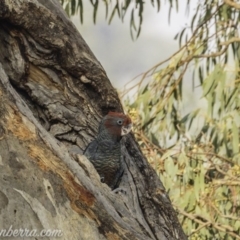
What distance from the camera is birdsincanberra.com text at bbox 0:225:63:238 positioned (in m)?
1.84

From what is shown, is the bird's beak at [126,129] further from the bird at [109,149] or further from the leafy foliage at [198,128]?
the leafy foliage at [198,128]

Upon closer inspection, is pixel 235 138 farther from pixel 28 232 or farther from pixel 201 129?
pixel 28 232

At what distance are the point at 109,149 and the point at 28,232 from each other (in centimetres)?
70

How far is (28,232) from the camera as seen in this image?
1855 mm

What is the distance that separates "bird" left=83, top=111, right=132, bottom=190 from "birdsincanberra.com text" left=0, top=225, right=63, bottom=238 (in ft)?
1.89

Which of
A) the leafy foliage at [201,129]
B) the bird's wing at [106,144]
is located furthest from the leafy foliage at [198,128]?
the bird's wing at [106,144]

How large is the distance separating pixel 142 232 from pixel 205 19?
2.97 metres

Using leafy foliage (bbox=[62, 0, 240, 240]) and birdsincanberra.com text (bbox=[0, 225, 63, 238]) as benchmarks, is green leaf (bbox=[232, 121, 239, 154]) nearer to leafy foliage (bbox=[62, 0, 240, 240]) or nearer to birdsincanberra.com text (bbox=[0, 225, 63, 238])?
leafy foliage (bbox=[62, 0, 240, 240])

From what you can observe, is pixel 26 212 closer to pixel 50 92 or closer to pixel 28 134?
pixel 28 134

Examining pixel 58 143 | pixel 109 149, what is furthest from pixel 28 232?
pixel 109 149

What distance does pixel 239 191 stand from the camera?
14.6ft

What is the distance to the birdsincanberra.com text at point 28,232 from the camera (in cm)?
184

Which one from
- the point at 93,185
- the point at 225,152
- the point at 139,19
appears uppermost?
the point at 139,19

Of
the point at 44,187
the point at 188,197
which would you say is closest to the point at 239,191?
the point at 188,197
